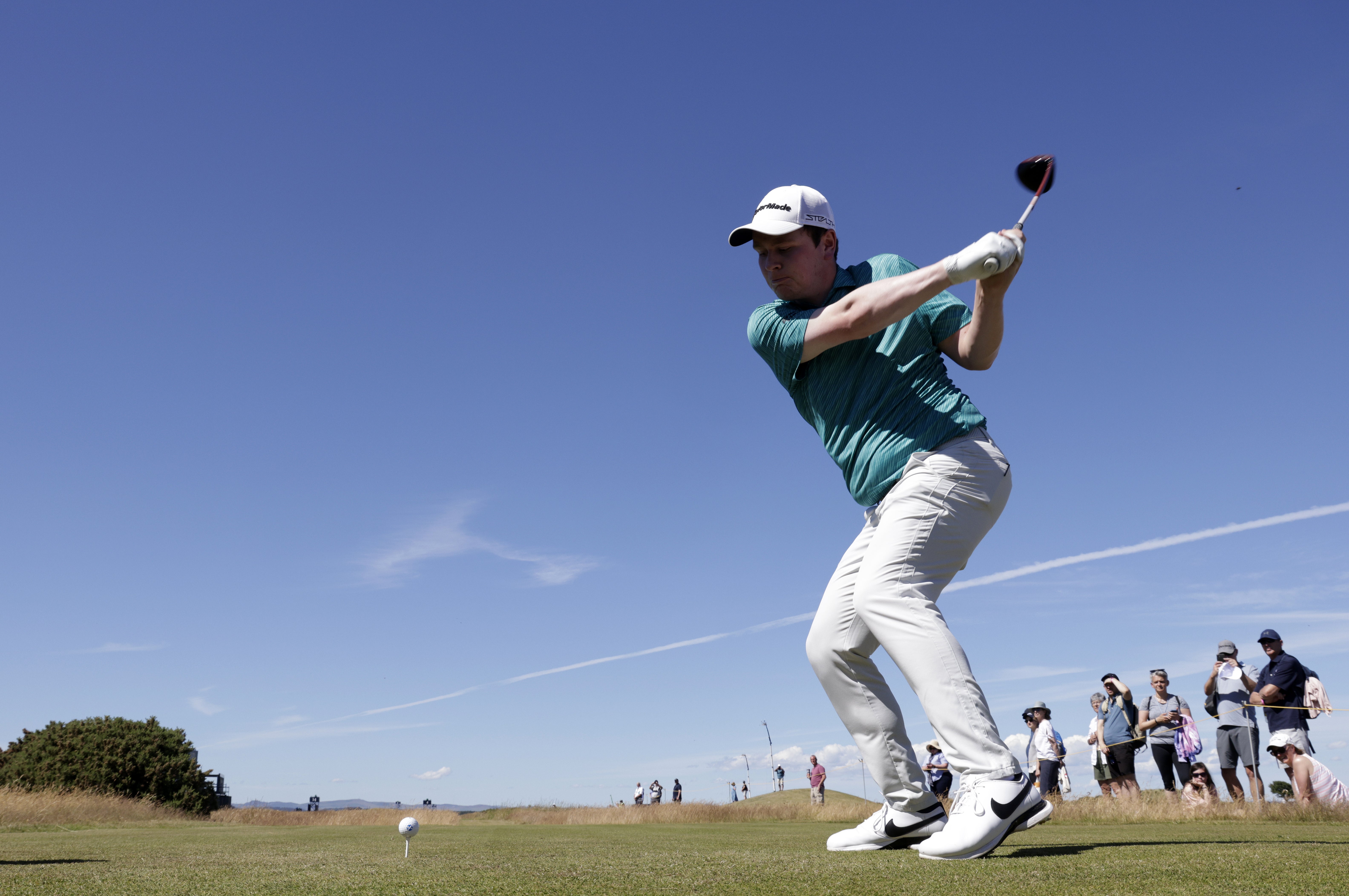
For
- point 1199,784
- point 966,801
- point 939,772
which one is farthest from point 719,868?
point 939,772

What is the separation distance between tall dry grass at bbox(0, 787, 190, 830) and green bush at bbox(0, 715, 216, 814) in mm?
637

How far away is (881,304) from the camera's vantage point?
3.36 meters

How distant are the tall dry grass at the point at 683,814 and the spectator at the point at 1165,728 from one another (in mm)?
3756

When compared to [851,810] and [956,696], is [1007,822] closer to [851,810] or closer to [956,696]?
[956,696]

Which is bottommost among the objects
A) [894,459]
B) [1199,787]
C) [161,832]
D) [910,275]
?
[1199,787]

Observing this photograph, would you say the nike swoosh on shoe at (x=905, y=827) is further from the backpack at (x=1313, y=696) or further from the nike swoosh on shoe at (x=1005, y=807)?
the backpack at (x=1313, y=696)

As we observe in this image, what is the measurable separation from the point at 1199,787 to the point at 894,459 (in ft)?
34.5

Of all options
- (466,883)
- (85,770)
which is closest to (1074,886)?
(466,883)

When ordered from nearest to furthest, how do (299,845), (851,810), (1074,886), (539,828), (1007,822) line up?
(1074,886) < (1007,822) < (299,845) < (539,828) < (851,810)

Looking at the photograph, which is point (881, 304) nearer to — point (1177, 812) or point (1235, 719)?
point (1177, 812)

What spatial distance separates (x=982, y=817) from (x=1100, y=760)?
1119cm

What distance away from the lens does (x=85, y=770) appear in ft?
95.1

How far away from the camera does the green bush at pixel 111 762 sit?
29.0 meters

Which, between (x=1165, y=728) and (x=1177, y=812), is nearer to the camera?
(x=1177, y=812)
